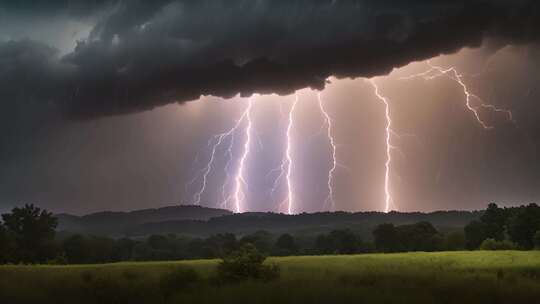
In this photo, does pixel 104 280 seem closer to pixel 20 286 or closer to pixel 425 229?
pixel 20 286

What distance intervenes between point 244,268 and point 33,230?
7195 centimetres

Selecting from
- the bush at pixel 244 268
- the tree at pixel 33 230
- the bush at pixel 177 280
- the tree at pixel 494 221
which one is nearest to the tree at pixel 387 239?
the tree at pixel 494 221

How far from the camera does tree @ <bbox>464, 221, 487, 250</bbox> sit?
89438mm

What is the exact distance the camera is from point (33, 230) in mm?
93375

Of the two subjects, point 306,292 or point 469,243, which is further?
point 469,243

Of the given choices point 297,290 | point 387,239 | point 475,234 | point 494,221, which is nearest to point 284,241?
point 387,239

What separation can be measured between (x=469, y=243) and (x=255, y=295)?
72992 mm

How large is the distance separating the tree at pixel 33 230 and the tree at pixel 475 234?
192ft

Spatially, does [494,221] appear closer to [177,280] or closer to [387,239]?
[387,239]

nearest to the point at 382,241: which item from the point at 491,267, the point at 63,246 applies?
the point at 63,246

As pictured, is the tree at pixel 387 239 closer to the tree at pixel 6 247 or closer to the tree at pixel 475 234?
the tree at pixel 475 234

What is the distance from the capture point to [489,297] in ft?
76.4

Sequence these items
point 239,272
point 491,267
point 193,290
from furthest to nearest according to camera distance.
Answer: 1. point 491,267
2. point 239,272
3. point 193,290

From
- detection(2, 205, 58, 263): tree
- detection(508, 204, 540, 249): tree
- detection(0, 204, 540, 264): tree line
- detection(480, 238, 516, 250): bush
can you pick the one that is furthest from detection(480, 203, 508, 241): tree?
detection(2, 205, 58, 263): tree
